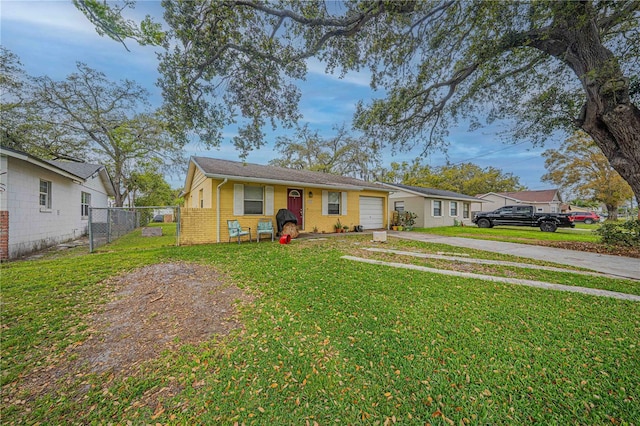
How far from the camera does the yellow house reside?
9.00 metres

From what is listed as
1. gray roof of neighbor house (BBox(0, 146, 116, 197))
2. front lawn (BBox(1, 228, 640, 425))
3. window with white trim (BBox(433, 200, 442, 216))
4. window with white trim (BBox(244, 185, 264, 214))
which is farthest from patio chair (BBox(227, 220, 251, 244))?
window with white trim (BBox(433, 200, 442, 216))

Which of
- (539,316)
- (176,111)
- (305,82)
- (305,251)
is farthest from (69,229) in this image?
(539,316)

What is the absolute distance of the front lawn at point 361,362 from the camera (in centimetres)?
182

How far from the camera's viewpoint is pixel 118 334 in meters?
2.88

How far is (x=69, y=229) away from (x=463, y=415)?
50.0 feet

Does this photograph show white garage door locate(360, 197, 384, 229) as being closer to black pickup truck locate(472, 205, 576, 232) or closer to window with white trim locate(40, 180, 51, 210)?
black pickup truck locate(472, 205, 576, 232)

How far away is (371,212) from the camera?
14750mm

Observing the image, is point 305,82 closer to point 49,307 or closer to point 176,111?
point 176,111

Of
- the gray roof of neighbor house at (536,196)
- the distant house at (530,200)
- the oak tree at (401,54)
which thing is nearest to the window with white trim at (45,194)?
the oak tree at (401,54)

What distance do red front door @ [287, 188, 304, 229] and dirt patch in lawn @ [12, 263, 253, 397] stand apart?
6.49 m

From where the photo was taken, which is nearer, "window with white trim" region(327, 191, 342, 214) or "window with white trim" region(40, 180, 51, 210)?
"window with white trim" region(40, 180, 51, 210)

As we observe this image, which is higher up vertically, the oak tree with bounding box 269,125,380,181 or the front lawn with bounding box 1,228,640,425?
the oak tree with bounding box 269,125,380,181

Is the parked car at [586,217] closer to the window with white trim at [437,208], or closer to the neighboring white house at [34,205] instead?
the window with white trim at [437,208]

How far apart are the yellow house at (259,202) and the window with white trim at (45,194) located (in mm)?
4864
